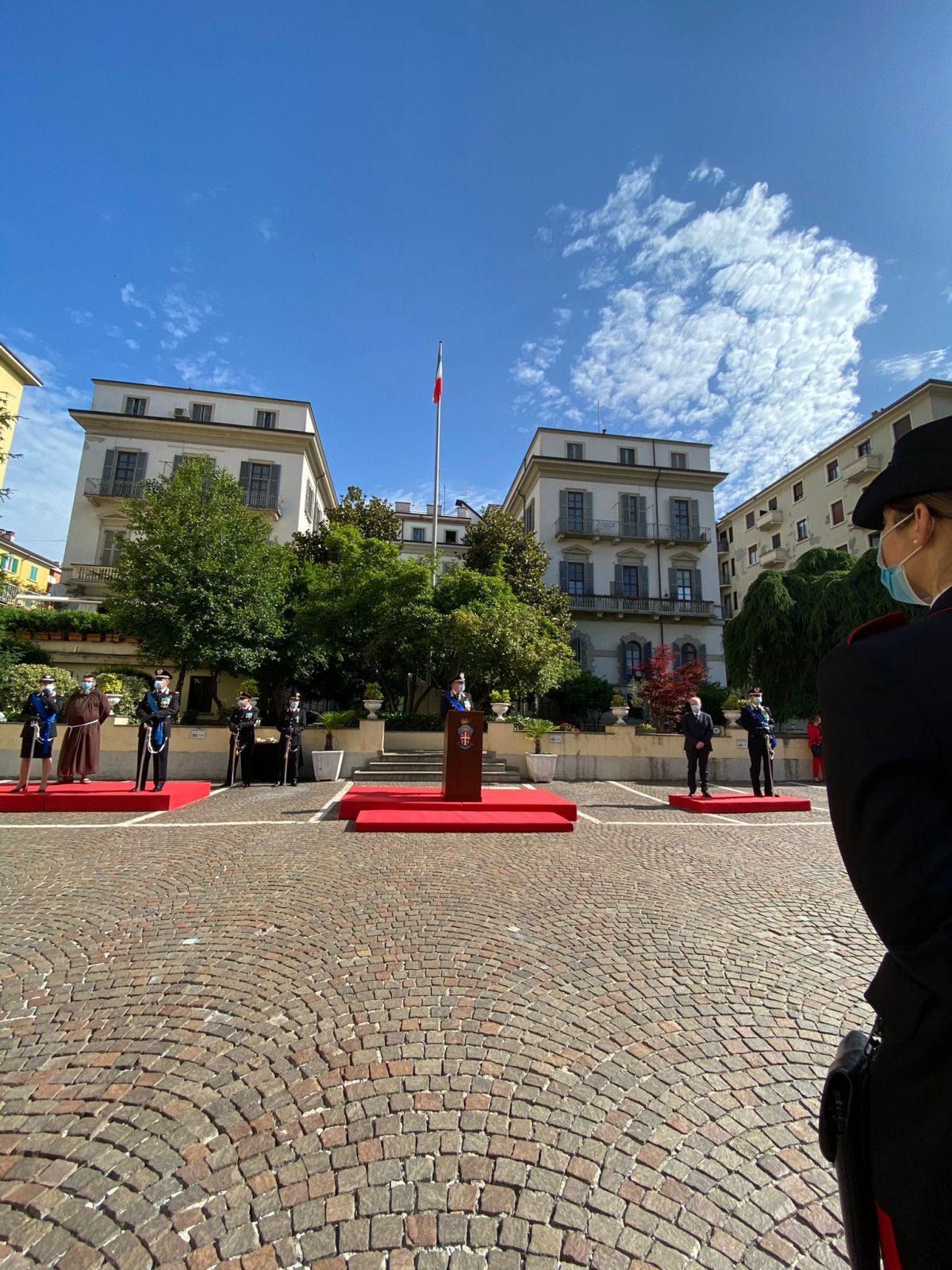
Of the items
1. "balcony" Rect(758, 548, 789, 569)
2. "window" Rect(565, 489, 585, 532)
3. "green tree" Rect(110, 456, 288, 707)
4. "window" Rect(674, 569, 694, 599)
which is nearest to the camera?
"green tree" Rect(110, 456, 288, 707)

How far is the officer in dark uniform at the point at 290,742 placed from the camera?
1227cm

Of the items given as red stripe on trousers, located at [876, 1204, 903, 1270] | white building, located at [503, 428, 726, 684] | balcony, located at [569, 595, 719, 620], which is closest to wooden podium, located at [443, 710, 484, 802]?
red stripe on trousers, located at [876, 1204, 903, 1270]

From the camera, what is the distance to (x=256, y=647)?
19.4 metres

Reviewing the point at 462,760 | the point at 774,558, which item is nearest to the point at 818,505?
the point at 774,558

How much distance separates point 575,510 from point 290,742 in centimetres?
2622

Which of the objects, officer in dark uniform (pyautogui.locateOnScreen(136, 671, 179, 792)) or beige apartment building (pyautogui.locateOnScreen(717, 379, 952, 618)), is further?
beige apartment building (pyautogui.locateOnScreen(717, 379, 952, 618))

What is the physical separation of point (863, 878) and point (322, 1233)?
76.1 inches

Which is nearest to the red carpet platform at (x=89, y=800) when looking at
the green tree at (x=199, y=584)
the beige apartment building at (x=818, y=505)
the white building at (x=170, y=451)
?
the green tree at (x=199, y=584)

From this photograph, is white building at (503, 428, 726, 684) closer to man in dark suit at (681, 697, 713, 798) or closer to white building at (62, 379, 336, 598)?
white building at (62, 379, 336, 598)

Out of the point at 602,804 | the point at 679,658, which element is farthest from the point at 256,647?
the point at 679,658

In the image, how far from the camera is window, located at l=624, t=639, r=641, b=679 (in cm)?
3234

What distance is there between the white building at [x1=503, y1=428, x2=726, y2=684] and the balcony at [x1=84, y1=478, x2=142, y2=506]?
21542 mm

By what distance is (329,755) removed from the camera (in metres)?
13.1

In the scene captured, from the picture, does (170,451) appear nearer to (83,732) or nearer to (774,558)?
(83,732)
